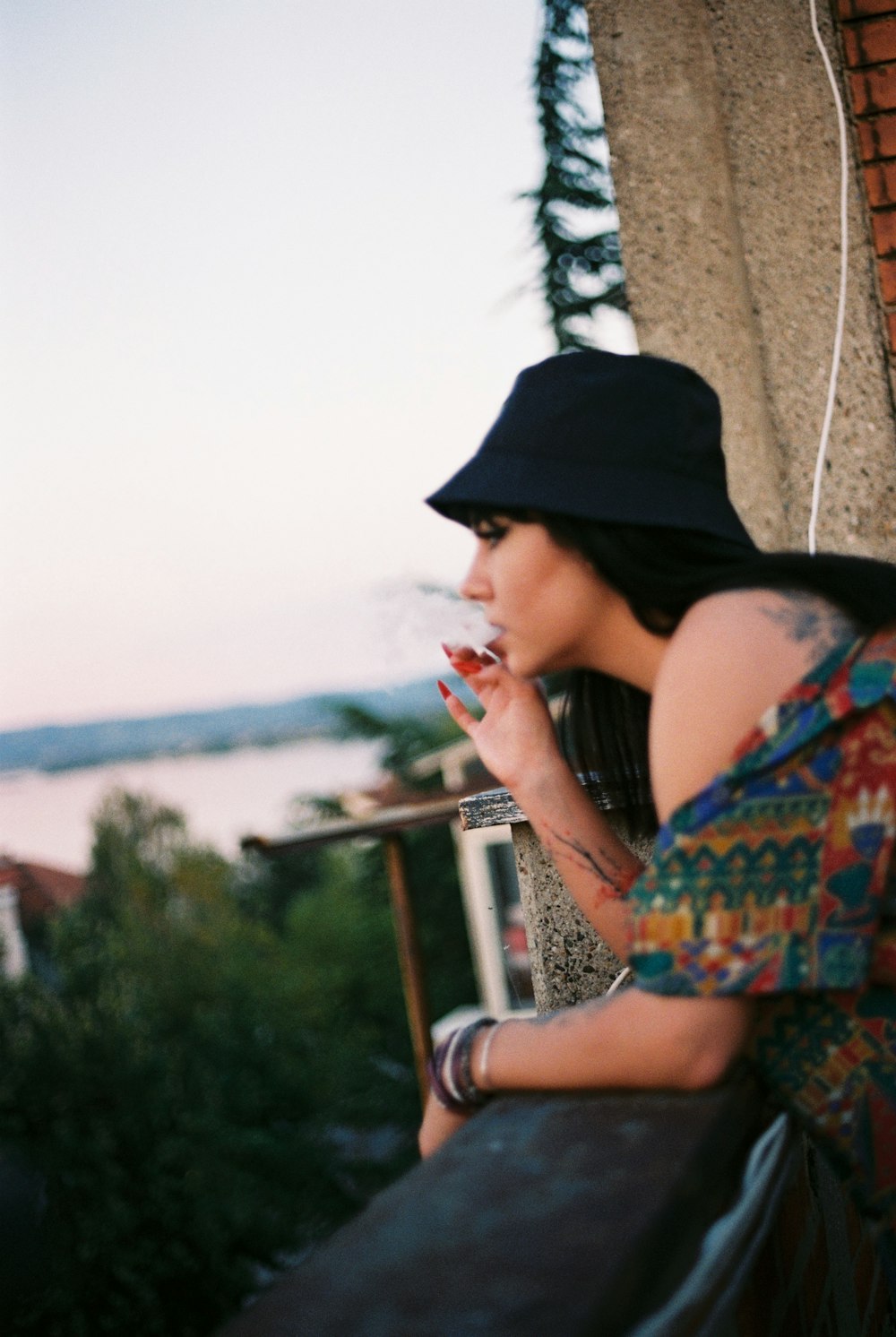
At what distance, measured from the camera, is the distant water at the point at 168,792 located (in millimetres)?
21228

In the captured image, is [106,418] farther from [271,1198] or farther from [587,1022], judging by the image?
[587,1022]

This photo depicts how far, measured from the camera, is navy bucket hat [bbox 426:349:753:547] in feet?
4.30

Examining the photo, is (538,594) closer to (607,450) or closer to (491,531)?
(491,531)

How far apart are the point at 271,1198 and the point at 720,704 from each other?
39.2 ft

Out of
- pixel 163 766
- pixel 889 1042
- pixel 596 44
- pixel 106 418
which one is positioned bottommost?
pixel 163 766

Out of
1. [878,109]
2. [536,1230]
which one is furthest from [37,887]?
[536,1230]

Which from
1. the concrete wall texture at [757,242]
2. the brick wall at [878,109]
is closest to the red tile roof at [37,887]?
the concrete wall texture at [757,242]

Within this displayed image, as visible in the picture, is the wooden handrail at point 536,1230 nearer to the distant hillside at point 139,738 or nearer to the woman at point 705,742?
the woman at point 705,742

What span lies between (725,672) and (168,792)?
2306cm

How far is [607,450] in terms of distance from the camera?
1.32m

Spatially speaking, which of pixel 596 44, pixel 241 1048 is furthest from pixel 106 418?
pixel 596 44

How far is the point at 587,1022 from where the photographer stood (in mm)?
1153

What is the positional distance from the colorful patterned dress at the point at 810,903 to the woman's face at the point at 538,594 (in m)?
0.31

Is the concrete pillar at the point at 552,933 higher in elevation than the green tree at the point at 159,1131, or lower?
higher
